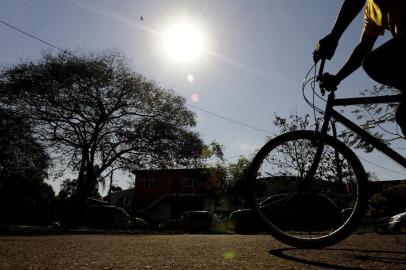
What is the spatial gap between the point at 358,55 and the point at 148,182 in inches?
2154

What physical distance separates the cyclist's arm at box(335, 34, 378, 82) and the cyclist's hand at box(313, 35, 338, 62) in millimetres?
162

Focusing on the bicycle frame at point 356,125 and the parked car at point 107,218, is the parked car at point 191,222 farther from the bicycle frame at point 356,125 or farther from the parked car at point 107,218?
the bicycle frame at point 356,125

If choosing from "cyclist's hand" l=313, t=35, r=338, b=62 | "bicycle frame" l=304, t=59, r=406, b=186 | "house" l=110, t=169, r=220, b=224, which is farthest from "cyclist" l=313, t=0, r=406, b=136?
"house" l=110, t=169, r=220, b=224

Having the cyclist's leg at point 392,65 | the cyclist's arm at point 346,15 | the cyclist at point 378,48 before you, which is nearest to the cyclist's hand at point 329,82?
the cyclist at point 378,48

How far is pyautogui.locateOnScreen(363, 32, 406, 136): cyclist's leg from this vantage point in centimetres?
210

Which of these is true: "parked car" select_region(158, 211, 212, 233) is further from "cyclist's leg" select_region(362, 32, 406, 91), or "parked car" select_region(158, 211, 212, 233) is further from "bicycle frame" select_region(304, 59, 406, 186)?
"cyclist's leg" select_region(362, 32, 406, 91)

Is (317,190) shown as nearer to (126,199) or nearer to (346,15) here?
(346,15)

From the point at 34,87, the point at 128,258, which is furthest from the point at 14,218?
the point at 128,258

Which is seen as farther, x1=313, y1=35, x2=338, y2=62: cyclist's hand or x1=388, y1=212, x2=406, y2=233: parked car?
x1=388, y1=212, x2=406, y2=233: parked car

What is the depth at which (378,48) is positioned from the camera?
2.17 meters

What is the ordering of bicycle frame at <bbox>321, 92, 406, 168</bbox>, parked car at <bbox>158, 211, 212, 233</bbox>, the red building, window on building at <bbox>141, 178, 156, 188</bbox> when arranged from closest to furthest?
bicycle frame at <bbox>321, 92, 406, 168</bbox> → parked car at <bbox>158, 211, 212, 233</bbox> → the red building → window on building at <bbox>141, 178, 156, 188</bbox>

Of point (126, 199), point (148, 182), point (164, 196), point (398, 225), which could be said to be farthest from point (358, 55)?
point (126, 199)

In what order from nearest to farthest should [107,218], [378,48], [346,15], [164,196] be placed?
1. [378,48]
2. [346,15]
3. [107,218]
4. [164,196]

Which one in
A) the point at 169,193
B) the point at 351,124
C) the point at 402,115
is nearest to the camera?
the point at 402,115
